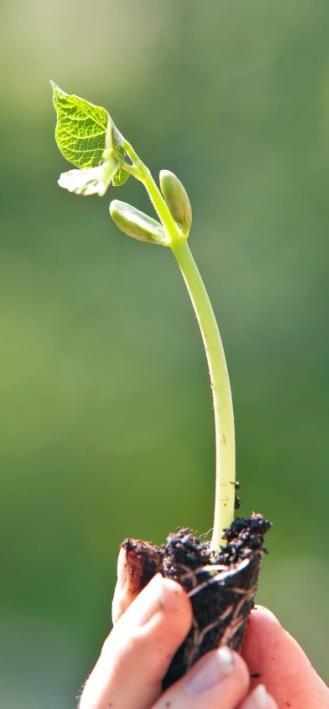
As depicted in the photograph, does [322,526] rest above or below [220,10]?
below

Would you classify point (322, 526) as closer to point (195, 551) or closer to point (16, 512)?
point (16, 512)

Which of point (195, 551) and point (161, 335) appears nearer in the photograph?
point (195, 551)

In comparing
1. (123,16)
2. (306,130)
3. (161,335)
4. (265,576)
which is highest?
(123,16)

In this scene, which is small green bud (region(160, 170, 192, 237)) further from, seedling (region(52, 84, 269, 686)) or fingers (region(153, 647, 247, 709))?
fingers (region(153, 647, 247, 709))

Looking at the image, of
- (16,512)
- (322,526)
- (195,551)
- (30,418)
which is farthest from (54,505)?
(195,551)

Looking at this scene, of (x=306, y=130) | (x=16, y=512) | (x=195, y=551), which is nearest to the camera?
(x=195, y=551)

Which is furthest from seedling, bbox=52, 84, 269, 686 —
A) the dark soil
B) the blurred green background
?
the blurred green background

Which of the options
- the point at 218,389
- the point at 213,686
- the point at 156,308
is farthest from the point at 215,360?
the point at 156,308
